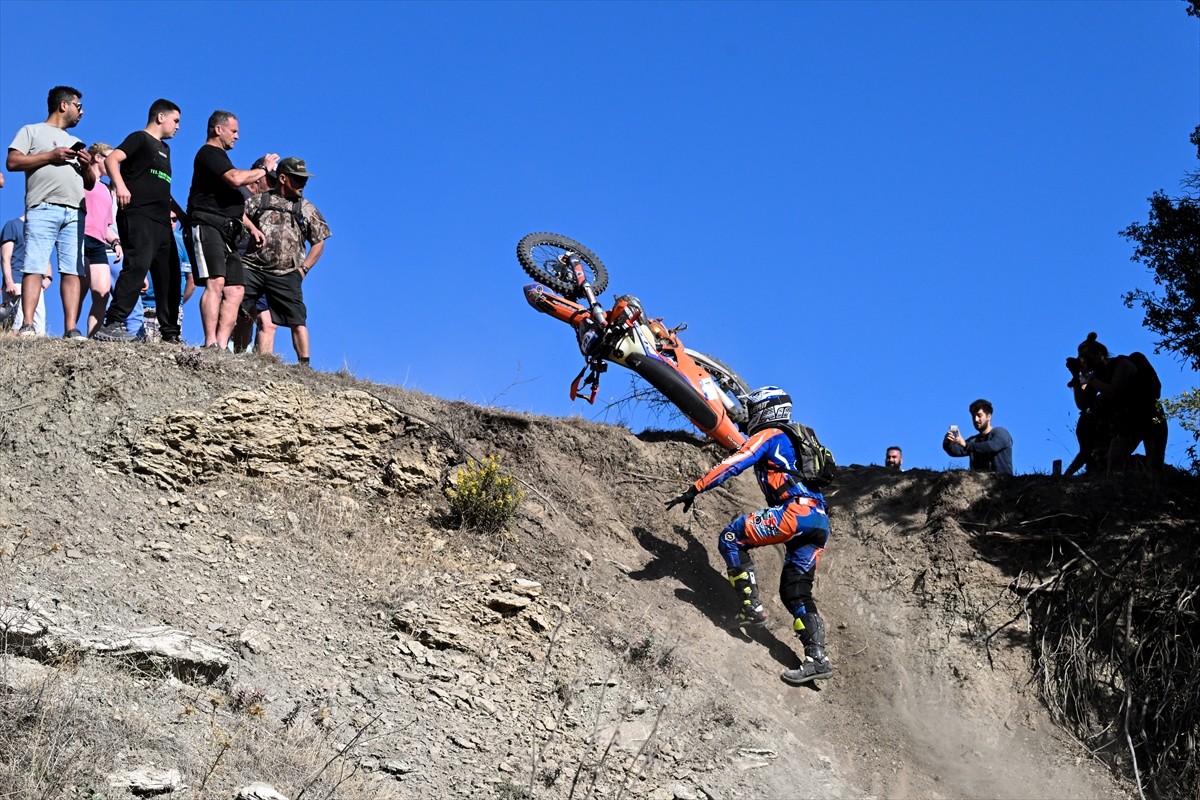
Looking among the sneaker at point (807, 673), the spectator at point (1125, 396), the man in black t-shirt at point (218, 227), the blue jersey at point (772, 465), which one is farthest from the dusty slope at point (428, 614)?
the spectator at point (1125, 396)

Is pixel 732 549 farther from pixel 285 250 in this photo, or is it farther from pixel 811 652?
pixel 285 250

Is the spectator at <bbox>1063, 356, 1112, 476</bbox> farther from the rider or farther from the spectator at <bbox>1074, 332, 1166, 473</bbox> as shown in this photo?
the rider

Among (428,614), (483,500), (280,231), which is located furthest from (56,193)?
(428,614)

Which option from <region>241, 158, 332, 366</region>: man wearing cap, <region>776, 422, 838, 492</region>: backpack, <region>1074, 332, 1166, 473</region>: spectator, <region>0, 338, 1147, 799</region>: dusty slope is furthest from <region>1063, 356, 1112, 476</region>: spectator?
<region>241, 158, 332, 366</region>: man wearing cap

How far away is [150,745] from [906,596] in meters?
7.47

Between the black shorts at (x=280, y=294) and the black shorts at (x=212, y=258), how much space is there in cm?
30

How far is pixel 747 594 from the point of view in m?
11.4

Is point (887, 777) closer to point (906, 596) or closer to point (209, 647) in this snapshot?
point (906, 596)

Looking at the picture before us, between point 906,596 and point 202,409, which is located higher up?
point 906,596

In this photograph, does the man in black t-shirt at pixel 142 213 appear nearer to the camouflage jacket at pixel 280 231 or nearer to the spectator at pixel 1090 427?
the camouflage jacket at pixel 280 231

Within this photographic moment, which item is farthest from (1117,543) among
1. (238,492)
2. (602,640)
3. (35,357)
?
(35,357)

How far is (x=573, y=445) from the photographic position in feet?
43.3

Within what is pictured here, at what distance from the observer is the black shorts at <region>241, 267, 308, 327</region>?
39.7 feet

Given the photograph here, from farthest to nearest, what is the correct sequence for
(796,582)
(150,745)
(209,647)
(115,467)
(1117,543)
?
(1117,543), (796,582), (115,467), (209,647), (150,745)
